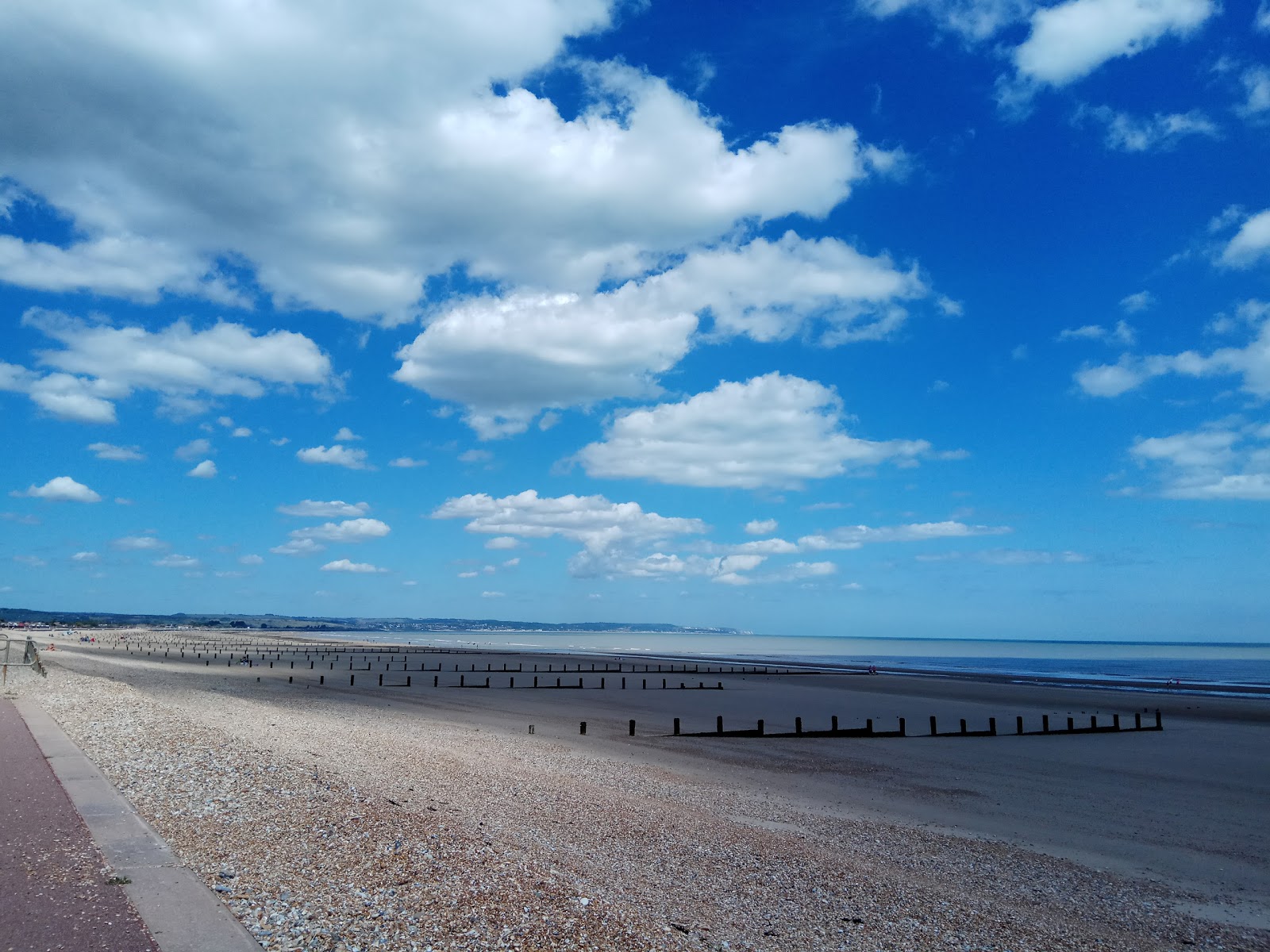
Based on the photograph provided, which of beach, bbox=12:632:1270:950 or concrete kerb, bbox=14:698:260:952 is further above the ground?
concrete kerb, bbox=14:698:260:952

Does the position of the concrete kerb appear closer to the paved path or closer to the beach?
the paved path

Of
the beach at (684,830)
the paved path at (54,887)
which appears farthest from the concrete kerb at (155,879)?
the beach at (684,830)

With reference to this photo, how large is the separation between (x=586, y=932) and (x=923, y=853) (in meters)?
7.46

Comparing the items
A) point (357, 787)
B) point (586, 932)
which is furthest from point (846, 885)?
point (357, 787)

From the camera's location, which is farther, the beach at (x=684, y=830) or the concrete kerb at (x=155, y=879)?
the beach at (x=684, y=830)

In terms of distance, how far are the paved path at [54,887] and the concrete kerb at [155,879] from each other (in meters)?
0.12

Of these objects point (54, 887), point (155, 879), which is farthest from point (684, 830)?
point (54, 887)

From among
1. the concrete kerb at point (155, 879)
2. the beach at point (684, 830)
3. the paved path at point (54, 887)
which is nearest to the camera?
the paved path at point (54, 887)

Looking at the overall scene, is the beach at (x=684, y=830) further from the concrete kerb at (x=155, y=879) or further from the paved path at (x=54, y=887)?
the paved path at (x=54, y=887)

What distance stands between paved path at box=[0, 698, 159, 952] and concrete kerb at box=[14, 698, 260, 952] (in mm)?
124

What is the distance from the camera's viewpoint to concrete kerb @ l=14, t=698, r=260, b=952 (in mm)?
6520

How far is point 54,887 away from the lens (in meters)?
7.47

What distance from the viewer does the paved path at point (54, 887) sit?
20.9ft

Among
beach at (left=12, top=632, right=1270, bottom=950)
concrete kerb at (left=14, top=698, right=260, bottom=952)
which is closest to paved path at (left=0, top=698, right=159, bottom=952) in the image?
concrete kerb at (left=14, top=698, right=260, bottom=952)
